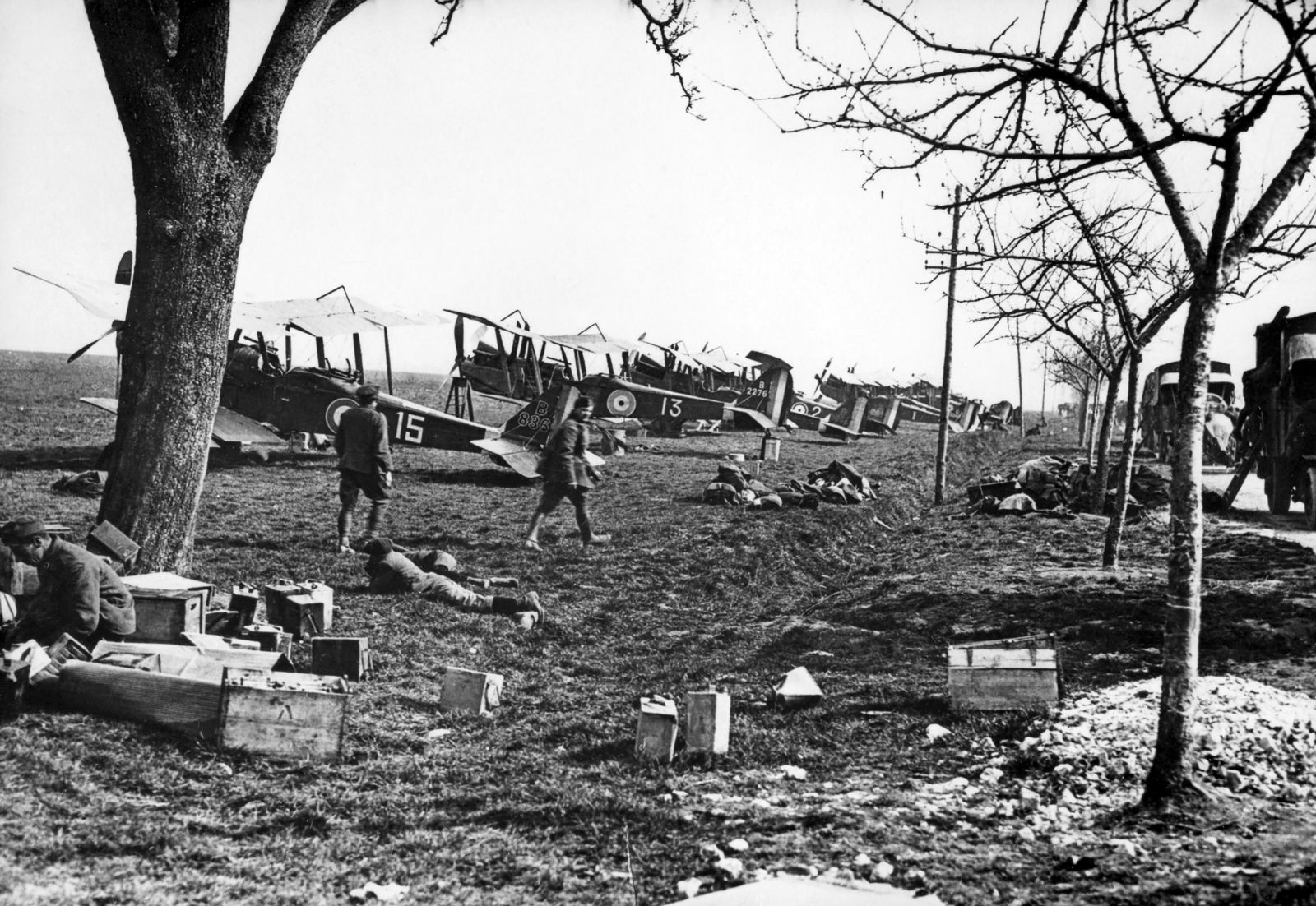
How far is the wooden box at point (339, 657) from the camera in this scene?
609cm

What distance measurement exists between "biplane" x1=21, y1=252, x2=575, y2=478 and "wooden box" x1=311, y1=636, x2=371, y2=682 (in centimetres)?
968

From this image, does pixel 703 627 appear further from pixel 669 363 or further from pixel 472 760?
pixel 669 363

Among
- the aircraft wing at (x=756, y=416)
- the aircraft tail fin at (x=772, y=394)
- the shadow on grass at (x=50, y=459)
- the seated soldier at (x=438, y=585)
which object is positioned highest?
the aircraft tail fin at (x=772, y=394)

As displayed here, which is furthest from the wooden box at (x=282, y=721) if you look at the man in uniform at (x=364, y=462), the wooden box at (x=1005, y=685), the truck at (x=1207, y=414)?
the truck at (x=1207, y=414)

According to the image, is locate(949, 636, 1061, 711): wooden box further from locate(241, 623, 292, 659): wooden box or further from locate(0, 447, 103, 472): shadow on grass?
locate(0, 447, 103, 472): shadow on grass

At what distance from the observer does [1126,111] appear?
4.25 m

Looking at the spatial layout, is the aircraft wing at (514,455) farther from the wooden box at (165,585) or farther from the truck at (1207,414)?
the truck at (1207,414)

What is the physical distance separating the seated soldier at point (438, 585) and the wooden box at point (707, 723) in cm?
302

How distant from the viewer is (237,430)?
15711mm

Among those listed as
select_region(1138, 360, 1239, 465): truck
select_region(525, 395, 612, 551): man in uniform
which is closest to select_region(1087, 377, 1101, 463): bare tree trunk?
select_region(1138, 360, 1239, 465): truck

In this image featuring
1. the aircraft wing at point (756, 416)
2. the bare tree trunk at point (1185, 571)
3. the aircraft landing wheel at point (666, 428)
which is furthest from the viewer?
the aircraft wing at point (756, 416)

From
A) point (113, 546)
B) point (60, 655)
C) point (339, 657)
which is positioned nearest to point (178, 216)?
point (113, 546)

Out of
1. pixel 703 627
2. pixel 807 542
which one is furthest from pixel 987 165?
pixel 807 542

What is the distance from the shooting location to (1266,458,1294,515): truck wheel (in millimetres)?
14062
